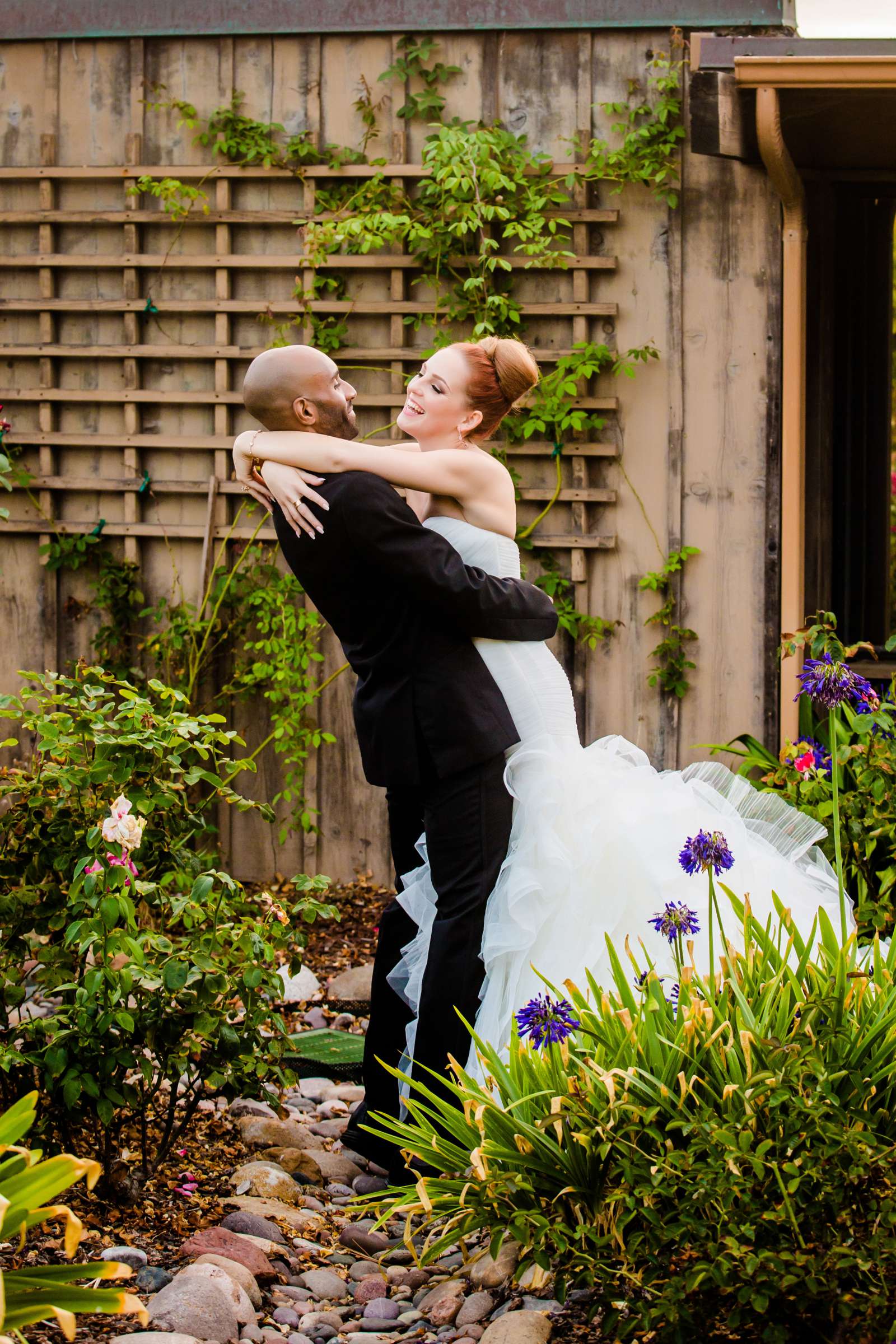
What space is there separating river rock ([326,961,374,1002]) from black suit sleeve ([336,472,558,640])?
1.86 metres

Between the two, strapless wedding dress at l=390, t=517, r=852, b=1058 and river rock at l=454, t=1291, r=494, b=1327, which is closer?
river rock at l=454, t=1291, r=494, b=1327

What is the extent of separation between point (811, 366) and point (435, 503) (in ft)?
9.57

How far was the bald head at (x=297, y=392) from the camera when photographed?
102 inches

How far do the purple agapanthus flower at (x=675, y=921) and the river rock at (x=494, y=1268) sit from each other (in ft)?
1.94

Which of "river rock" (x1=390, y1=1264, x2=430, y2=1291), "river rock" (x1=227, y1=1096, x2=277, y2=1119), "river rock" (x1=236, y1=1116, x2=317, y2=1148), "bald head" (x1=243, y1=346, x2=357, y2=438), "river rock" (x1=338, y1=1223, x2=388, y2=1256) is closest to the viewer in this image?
"river rock" (x1=390, y1=1264, x2=430, y2=1291)

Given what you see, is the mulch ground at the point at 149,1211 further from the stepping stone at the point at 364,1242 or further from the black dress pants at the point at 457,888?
the black dress pants at the point at 457,888

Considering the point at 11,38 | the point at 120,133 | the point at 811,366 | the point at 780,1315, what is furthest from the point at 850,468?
the point at 780,1315

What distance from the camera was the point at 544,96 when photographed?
4809mm

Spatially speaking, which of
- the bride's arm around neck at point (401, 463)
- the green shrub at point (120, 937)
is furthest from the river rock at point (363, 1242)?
the bride's arm around neck at point (401, 463)

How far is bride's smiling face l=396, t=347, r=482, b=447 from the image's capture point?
9.00 feet

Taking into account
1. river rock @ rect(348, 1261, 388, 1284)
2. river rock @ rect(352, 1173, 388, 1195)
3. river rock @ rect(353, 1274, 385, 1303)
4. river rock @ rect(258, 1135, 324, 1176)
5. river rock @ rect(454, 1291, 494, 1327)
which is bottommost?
river rock @ rect(352, 1173, 388, 1195)

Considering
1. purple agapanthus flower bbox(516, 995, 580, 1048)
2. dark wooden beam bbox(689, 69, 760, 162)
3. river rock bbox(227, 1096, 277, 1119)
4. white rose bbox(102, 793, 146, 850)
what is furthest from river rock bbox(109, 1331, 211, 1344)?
dark wooden beam bbox(689, 69, 760, 162)

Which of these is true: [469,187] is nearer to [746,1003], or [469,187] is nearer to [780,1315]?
[746,1003]

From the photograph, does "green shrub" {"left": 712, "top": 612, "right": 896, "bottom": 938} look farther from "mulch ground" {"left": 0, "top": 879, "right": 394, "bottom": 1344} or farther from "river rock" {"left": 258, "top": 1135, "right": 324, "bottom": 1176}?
"mulch ground" {"left": 0, "top": 879, "right": 394, "bottom": 1344}
